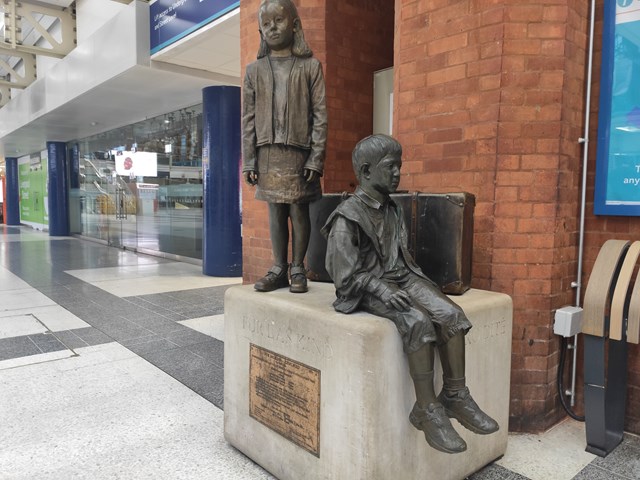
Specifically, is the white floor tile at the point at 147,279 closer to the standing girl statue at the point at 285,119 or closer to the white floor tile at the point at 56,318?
the white floor tile at the point at 56,318

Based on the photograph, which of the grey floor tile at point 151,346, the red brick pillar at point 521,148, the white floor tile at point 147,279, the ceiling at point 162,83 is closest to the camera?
the red brick pillar at point 521,148

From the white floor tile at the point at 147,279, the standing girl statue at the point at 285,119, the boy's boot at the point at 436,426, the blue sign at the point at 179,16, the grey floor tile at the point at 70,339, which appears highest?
the blue sign at the point at 179,16

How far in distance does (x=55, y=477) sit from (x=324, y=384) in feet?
4.68

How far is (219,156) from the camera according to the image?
27.1 ft

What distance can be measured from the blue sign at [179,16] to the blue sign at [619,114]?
12.9 ft

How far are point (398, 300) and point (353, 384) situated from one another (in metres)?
0.39

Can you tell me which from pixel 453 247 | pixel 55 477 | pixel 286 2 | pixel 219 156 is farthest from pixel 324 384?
pixel 219 156

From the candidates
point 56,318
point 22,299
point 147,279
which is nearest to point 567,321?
point 56,318

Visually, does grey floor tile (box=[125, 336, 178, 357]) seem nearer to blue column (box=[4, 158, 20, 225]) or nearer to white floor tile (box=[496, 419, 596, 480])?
white floor tile (box=[496, 419, 596, 480])

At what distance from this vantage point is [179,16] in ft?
20.9

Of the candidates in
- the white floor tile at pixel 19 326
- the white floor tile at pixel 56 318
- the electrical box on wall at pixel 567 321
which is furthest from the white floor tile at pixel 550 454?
the white floor tile at pixel 19 326

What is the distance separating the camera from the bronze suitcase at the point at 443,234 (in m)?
2.68

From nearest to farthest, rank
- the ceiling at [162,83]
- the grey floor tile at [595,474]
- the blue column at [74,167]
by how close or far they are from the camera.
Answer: the grey floor tile at [595,474]
the ceiling at [162,83]
the blue column at [74,167]

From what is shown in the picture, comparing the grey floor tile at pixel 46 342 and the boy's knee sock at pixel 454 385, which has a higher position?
the boy's knee sock at pixel 454 385
